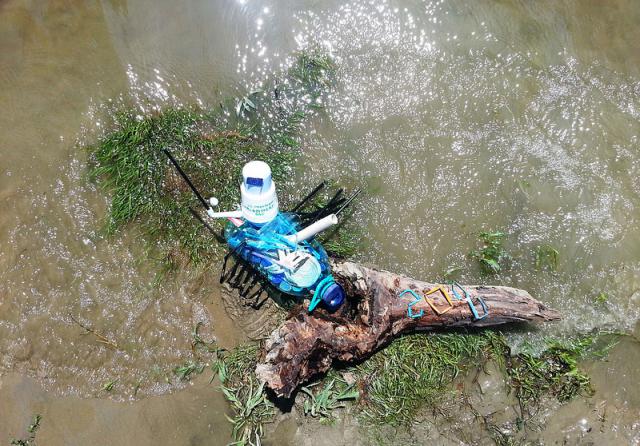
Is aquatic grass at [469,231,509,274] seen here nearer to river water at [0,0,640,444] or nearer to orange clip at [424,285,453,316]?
river water at [0,0,640,444]

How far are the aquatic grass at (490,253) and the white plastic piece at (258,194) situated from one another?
1963mm

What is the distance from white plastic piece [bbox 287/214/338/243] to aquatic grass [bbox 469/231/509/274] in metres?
1.58

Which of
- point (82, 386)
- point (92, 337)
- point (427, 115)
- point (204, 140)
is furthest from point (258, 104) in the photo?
point (82, 386)

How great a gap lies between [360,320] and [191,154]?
2.12m

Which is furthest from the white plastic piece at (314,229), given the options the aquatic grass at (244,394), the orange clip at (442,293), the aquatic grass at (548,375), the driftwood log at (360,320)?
the aquatic grass at (548,375)

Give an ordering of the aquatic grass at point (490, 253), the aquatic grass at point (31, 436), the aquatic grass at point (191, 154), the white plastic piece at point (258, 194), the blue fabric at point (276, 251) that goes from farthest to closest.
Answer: the aquatic grass at point (490, 253)
the aquatic grass at point (191, 154)
the aquatic grass at point (31, 436)
the blue fabric at point (276, 251)
the white plastic piece at point (258, 194)

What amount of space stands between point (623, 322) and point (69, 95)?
18.1ft

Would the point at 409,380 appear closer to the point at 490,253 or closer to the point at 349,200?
the point at 490,253

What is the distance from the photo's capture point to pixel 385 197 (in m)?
4.17

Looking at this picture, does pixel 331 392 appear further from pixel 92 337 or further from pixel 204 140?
pixel 204 140

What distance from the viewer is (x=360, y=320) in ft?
11.6

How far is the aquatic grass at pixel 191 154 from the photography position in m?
4.01

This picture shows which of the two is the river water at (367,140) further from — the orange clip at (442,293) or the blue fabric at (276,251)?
the blue fabric at (276,251)

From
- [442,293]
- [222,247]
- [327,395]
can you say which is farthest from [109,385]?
[442,293]
